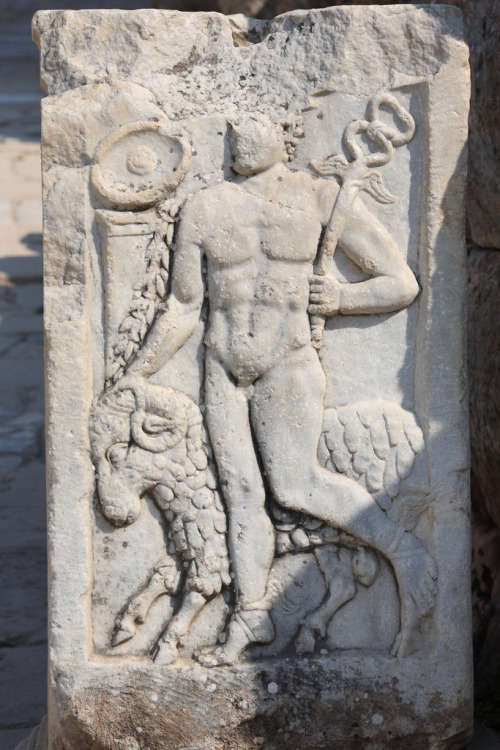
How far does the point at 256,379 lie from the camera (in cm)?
239

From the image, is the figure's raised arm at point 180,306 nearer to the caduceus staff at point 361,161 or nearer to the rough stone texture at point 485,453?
the caduceus staff at point 361,161

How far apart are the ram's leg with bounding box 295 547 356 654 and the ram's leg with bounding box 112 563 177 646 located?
1.21 feet

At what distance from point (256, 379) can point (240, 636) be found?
650 mm

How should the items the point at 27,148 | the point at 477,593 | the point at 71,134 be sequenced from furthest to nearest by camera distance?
the point at 27,148 → the point at 477,593 → the point at 71,134

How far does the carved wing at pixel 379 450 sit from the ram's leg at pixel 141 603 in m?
0.50

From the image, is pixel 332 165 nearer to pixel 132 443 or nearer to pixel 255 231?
pixel 255 231

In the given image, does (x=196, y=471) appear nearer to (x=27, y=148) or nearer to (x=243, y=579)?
(x=243, y=579)

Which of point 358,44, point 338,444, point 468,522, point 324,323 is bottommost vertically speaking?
point 468,522

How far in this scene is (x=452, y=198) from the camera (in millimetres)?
2342

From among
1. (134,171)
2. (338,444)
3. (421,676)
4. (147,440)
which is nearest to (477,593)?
(421,676)

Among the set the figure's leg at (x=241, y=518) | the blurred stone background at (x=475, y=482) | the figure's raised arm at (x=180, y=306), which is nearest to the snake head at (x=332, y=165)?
the figure's raised arm at (x=180, y=306)

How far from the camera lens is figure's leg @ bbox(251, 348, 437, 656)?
236cm

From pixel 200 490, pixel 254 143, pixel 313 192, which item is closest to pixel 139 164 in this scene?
pixel 254 143

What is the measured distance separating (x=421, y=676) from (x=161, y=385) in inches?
39.3
